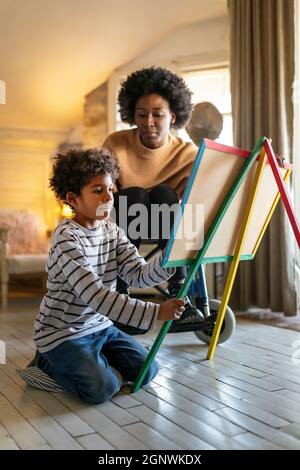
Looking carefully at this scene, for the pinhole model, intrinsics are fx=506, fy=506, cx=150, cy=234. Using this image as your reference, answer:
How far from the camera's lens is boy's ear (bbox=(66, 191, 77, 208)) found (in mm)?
1630

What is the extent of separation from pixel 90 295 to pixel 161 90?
3.79 feet

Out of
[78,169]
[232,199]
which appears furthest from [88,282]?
[232,199]

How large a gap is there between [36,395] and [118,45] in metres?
2.69

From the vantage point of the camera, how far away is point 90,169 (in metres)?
1.59

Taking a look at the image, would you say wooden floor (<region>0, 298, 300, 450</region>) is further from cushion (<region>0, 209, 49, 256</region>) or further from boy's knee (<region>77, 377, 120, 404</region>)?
cushion (<region>0, 209, 49, 256</region>)

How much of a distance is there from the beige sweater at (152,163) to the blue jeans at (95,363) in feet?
2.38

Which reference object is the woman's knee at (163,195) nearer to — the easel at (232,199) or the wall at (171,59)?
the easel at (232,199)

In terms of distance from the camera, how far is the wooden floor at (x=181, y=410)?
120cm

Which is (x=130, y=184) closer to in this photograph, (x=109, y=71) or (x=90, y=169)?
(x=90, y=169)

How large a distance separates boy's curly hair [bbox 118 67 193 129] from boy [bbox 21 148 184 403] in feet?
2.25

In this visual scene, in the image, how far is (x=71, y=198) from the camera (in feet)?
5.37

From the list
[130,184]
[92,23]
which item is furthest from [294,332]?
[92,23]

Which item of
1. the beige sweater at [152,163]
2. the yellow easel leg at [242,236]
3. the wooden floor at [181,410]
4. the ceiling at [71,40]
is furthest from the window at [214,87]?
the wooden floor at [181,410]

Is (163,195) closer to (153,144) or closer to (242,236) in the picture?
(153,144)
